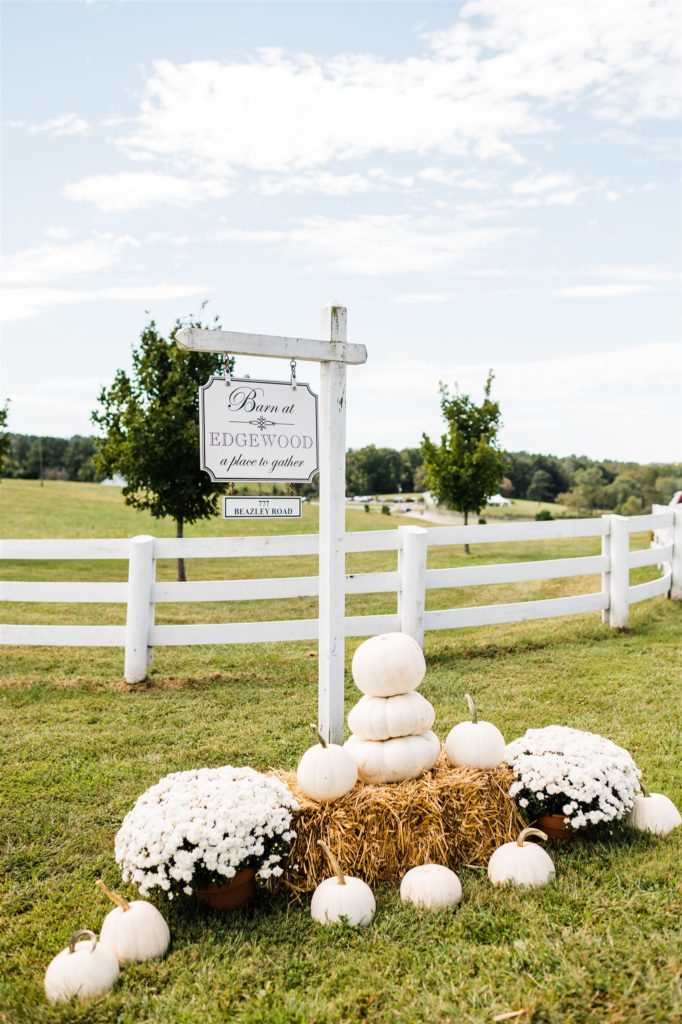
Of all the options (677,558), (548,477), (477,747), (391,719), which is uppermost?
(548,477)

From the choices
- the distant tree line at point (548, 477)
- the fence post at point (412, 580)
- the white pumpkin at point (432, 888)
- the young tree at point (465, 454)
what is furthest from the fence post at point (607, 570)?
the distant tree line at point (548, 477)

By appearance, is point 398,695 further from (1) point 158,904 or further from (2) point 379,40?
(2) point 379,40

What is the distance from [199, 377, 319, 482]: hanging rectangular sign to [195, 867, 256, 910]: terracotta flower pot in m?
1.92

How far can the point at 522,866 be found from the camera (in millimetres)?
3305

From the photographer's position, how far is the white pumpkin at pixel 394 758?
150 inches

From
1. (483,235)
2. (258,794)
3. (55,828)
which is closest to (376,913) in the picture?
(258,794)

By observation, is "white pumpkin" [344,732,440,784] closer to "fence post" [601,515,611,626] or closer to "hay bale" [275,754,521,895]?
"hay bale" [275,754,521,895]

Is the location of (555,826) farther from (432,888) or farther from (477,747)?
(432,888)

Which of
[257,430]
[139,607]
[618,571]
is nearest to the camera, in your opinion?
[257,430]

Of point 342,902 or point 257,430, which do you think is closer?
point 342,902

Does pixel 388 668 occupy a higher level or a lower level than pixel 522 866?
higher

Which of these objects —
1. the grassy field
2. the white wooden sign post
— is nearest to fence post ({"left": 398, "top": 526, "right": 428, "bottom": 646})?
the grassy field

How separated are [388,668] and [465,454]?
15.8 meters

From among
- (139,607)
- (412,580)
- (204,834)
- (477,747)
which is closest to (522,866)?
(477,747)
